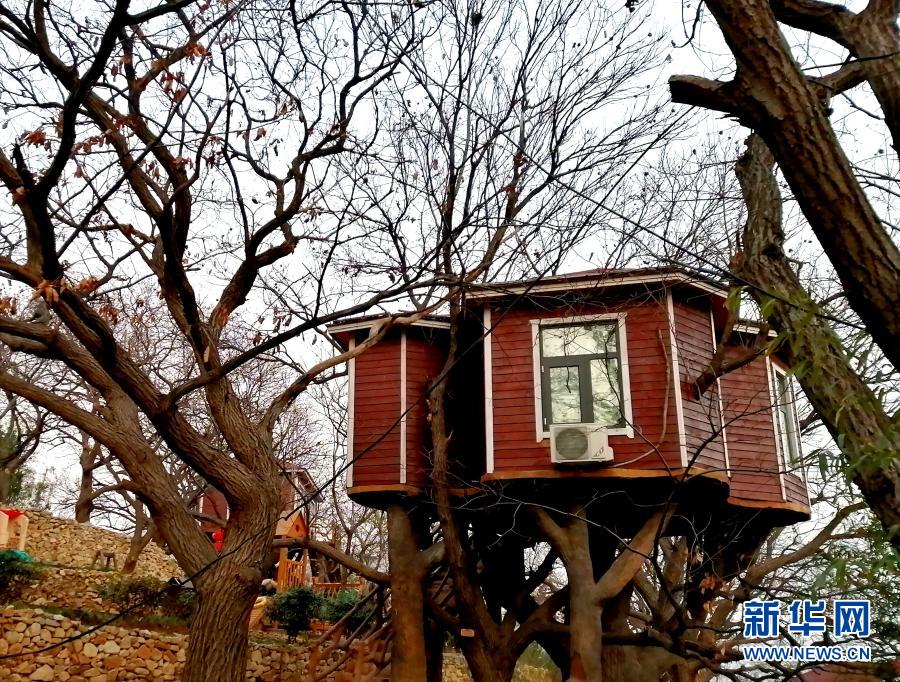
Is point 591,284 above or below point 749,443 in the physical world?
above

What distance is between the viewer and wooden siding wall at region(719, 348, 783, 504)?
34.3 feet

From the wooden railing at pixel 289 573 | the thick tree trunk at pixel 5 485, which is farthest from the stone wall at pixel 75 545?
the wooden railing at pixel 289 573

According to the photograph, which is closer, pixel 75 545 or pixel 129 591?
pixel 129 591

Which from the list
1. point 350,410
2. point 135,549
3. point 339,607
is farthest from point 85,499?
point 350,410

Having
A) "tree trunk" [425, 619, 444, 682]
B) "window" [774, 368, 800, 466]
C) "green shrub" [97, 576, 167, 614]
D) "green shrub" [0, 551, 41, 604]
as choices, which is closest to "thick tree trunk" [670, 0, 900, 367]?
"window" [774, 368, 800, 466]

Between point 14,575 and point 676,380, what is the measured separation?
39.6 ft

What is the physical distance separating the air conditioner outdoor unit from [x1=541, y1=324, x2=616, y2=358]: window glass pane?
45.6 inches

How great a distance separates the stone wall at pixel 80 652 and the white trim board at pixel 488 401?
6.68 m

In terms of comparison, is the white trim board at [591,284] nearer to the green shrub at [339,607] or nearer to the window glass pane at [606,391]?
the window glass pane at [606,391]

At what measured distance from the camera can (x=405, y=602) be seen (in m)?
10.3

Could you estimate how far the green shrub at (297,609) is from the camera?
15617 mm

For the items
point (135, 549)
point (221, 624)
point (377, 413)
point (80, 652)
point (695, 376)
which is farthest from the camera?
point (135, 549)

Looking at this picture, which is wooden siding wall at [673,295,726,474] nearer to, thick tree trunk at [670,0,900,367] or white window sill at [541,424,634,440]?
white window sill at [541,424,634,440]

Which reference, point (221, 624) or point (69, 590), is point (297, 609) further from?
point (221, 624)
